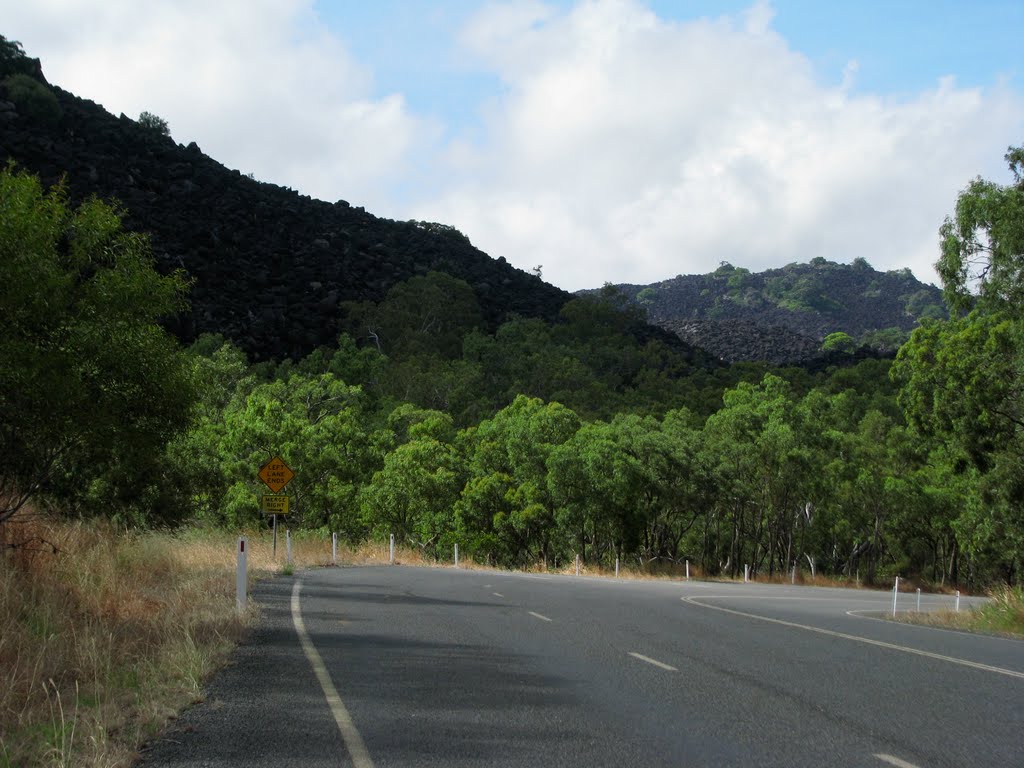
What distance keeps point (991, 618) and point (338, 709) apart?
15.8m

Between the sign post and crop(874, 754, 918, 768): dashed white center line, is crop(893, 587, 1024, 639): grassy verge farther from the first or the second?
the sign post

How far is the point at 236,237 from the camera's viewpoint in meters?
149

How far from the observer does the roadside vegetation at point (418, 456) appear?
12.6 m

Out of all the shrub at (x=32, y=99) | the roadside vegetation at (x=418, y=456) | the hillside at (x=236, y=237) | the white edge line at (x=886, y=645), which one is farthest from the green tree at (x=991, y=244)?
the shrub at (x=32, y=99)

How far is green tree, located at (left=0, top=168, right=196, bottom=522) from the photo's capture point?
44.2ft

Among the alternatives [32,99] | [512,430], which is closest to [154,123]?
[32,99]

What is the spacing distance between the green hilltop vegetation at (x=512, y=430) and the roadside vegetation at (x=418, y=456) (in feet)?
0.30

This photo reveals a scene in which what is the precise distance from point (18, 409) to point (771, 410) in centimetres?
5464

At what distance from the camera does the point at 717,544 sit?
234 feet

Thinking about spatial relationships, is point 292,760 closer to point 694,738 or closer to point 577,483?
Answer: point 694,738

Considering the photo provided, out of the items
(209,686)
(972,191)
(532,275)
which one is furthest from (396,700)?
(532,275)

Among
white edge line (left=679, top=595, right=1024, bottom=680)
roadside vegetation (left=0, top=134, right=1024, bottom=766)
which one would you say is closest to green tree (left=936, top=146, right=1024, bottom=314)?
roadside vegetation (left=0, top=134, right=1024, bottom=766)

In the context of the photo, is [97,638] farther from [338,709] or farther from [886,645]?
[886,645]

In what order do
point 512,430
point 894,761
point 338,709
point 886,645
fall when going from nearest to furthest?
point 894,761
point 338,709
point 886,645
point 512,430
